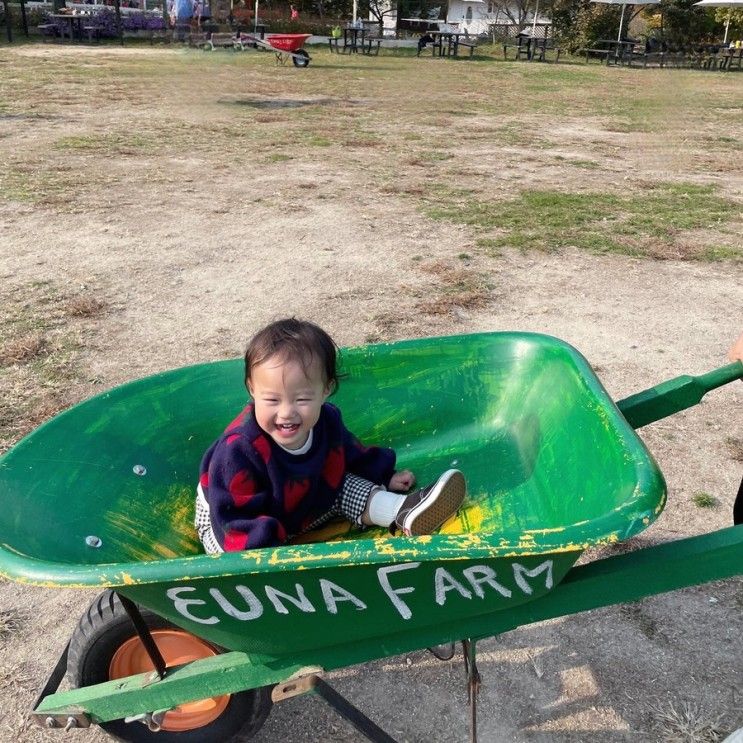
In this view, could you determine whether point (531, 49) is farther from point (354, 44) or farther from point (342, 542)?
point (342, 542)

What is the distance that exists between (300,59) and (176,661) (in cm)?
1672

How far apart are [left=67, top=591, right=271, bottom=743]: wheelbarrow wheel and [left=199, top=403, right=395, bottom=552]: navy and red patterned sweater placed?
0.74 ft

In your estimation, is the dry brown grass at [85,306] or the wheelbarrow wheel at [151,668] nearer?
the wheelbarrow wheel at [151,668]

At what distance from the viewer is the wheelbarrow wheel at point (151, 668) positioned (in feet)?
5.29

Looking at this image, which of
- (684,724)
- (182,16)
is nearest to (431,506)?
(684,724)

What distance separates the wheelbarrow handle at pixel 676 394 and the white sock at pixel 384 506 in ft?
1.84

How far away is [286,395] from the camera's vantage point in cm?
164

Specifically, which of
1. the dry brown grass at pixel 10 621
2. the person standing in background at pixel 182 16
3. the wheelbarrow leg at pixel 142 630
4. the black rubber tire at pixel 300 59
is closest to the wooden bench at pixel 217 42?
the person standing in background at pixel 182 16

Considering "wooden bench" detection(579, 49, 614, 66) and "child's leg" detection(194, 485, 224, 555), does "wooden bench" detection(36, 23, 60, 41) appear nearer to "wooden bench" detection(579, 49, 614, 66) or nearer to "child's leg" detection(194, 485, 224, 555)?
"wooden bench" detection(579, 49, 614, 66)

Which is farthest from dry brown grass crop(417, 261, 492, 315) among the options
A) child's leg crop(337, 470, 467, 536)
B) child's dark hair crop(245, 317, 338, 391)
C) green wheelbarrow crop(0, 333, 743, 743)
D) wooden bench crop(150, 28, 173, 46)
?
wooden bench crop(150, 28, 173, 46)

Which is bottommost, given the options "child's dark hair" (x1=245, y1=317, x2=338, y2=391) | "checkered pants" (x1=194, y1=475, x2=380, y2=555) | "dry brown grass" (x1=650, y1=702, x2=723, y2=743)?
"dry brown grass" (x1=650, y1=702, x2=723, y2=743)

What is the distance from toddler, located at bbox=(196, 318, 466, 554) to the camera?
5.36ft

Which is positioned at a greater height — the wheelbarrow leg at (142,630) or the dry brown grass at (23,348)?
the wheelbarrow leg at (142,630)

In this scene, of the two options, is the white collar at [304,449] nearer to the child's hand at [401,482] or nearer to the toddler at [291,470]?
the toddler at [291,470]
